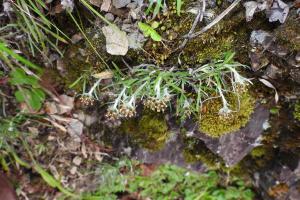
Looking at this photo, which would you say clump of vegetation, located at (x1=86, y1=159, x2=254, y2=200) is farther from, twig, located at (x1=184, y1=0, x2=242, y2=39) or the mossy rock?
twig, located at (x1=184, y1=0, x2=242, y2=39)

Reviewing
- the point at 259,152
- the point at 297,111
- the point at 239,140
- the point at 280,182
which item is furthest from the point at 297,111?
the point at 280,182

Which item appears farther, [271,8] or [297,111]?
[297,111]

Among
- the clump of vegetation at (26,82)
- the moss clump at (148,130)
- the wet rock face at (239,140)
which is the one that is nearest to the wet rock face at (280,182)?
the wet rock face at (239,140)

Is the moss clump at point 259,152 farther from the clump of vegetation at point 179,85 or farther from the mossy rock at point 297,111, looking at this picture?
the clump of vegetation at point 179,85

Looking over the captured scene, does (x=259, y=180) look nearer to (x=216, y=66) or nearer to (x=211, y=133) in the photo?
(x=211, y=133)

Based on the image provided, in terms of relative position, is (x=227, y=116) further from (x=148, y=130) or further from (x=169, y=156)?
(x=169, y=156)

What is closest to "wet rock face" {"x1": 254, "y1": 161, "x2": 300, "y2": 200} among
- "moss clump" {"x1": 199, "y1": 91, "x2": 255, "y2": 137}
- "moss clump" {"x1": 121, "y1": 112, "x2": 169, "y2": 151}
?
"moss clump" {"x1": 199, "y1": 91, "x2": 255, "y2": 137}

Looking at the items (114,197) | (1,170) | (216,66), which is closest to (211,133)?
(216,66)
